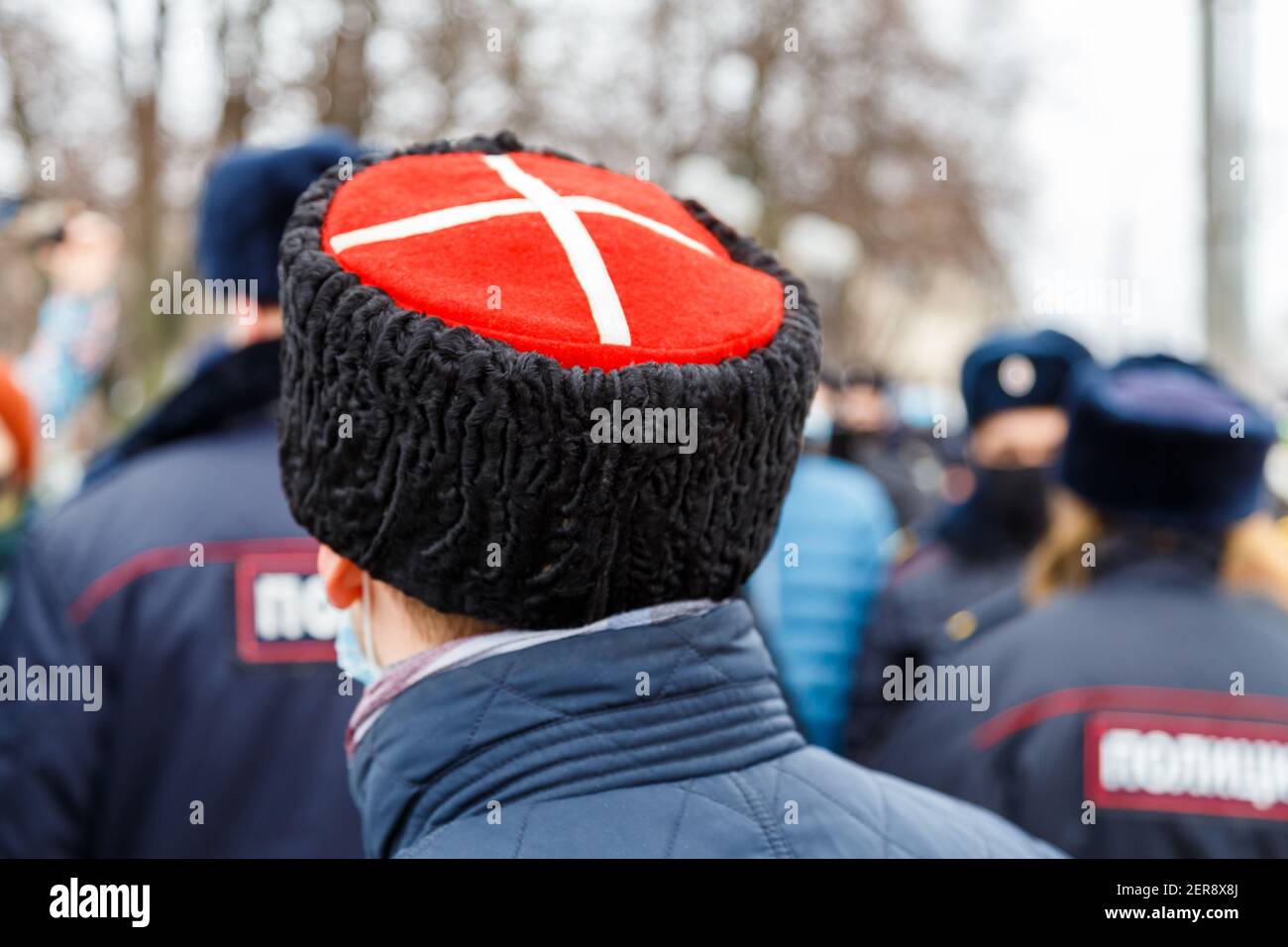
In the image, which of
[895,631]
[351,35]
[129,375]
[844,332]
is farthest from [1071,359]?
[844,332]

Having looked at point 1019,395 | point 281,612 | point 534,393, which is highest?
A: point 534,393

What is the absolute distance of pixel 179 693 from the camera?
2.23m

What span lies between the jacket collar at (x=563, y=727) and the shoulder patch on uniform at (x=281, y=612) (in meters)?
1.01

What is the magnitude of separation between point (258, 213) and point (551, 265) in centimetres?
147

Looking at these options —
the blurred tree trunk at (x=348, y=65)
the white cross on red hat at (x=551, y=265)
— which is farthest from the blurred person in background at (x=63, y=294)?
the blurred tree trunk at (x=348, y=65)

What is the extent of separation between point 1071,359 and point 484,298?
327cm

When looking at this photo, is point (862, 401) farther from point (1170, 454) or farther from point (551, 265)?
point (551, 265)

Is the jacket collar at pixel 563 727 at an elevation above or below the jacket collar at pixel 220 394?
below

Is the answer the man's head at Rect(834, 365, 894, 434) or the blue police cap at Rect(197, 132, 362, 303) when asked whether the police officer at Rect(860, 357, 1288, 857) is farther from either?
the man's head at Rect(834, 365, 894, 434)

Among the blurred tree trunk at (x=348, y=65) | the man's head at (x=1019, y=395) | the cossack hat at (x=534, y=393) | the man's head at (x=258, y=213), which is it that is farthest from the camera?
the blurred tree trunk at (x=348, y=65)

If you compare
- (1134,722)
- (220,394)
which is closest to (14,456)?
(220,394)

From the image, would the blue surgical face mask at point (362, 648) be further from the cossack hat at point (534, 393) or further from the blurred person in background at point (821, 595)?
the blurred person in background at point (821, 595)

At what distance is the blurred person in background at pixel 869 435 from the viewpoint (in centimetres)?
615

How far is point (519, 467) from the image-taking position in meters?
1.17
